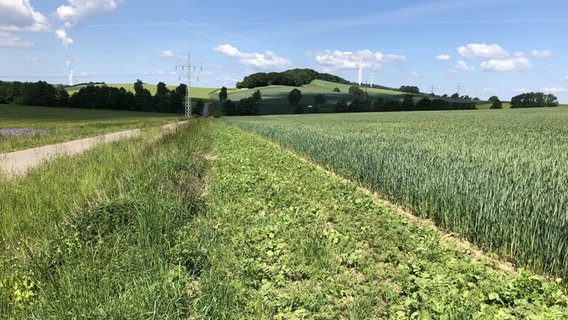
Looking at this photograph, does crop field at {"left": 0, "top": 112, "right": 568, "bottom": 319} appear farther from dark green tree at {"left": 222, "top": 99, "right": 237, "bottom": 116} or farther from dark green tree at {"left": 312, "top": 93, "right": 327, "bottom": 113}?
dark green tree at {"left": 312, "top": 93, "right": 327, "bottom": 113}

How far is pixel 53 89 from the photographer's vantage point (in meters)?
90.1

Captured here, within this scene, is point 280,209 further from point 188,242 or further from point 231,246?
point 188,242

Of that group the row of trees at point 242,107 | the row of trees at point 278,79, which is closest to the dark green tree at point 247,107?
the row of trees at point 242,107

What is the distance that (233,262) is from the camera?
4.52 metres

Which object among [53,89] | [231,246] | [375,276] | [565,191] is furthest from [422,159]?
[53,89]

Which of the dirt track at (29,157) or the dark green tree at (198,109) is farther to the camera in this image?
the dark green tree at (198,109)

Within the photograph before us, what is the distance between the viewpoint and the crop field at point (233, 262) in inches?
131

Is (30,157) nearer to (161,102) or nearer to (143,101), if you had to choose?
(143,101)

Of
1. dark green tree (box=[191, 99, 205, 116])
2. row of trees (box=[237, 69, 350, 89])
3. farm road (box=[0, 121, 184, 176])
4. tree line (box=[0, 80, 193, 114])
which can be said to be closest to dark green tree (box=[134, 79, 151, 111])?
tree line (box=[0, 80, 193, 114])

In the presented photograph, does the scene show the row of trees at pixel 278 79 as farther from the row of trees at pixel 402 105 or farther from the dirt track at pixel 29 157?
the dirt track at pixel 29 157

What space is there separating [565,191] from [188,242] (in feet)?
16.5

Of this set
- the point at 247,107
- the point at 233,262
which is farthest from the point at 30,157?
the point at 247,107

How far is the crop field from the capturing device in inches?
131

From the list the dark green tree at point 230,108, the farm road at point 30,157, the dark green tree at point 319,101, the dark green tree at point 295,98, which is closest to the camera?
the farm road at point 30,157
